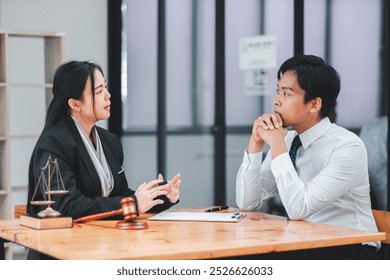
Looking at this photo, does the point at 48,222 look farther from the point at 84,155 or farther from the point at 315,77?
the point at 315,77

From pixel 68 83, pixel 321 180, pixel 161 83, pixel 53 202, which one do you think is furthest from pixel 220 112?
pixel 53 202

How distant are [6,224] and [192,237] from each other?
0.77 metres

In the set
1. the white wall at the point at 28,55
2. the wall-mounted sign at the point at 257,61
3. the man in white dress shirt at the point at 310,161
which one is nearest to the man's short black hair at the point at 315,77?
the man in white dress shirt at the point at 310,161

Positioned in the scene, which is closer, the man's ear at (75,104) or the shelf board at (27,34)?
the man's ear at (75,104)

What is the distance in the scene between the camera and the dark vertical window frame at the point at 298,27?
520 cm

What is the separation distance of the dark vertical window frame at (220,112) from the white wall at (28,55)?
128 centimetres

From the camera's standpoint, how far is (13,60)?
6348 millimetres

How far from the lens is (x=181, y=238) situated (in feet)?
8.07

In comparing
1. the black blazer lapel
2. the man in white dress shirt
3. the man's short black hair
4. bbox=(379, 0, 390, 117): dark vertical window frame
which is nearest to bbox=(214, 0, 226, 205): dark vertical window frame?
bbox=(379, 0, 390, 117): dark vertical window frame

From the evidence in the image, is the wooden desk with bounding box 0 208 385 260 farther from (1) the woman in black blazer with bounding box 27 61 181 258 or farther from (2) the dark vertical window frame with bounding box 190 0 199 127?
(2) the dark vertical window frame with bounding box 190 0 199 127

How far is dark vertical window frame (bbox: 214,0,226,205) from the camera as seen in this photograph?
19.5 ft

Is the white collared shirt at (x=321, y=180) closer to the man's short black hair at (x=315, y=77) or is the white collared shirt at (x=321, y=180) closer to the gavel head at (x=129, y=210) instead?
the man's short black hair at (x=315, y=77)

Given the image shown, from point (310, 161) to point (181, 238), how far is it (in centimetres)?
88
